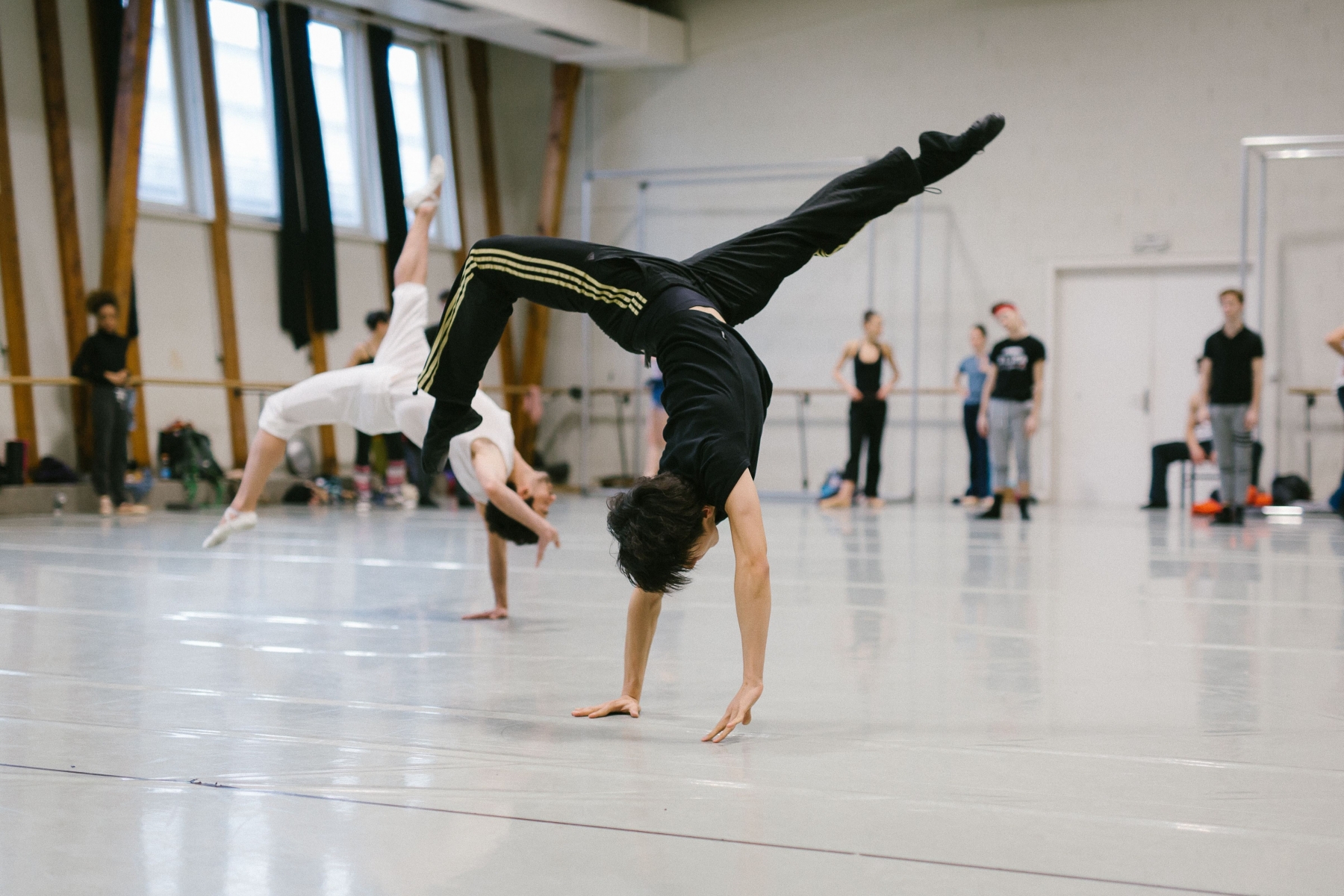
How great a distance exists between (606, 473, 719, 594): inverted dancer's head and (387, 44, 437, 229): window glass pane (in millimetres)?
10649

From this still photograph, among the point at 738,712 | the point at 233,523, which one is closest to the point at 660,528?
the point at 738,712

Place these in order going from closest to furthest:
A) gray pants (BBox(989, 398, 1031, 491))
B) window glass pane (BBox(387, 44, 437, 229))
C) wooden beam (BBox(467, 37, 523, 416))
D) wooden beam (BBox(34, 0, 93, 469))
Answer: gray pants (BBox(989, 398, 1031, 491)) → wooden beam (BBox(34, 0, 93, 469)) → window glass pane (BBox(387, 44, 437, 229)) → wooden beam (BBox(467, 37, 523, 416))

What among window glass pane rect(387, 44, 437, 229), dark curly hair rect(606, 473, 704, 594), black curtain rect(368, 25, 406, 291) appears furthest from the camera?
window glass pane rect(387, 44, 437, 229)

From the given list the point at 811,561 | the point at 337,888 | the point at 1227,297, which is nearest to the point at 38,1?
the point at 811,561

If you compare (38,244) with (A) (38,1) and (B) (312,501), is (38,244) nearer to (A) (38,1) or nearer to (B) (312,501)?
(A) (38,1)

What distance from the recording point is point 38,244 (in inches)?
371

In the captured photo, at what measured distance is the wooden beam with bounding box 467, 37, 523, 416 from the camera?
13578 millimetres

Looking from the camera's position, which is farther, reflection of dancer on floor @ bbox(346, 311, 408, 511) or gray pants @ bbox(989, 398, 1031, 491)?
reflection of dancer on floor @ bbox(346, 311, 408, 511)

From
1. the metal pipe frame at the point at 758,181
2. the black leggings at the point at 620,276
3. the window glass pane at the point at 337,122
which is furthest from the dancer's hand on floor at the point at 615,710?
the window glass pane at the point at 337,122

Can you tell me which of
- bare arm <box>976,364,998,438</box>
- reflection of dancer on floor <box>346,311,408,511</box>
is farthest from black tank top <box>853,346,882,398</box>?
reflection of dancer on floor <box>346,311,408,511</box>

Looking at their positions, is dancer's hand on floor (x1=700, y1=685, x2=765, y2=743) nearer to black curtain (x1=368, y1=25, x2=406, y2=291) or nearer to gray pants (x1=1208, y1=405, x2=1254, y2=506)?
gray pants (x1=1208, y1=405, x2=1254, y2=506)

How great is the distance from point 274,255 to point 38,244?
2.24 metres

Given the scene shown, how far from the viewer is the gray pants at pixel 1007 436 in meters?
9.27

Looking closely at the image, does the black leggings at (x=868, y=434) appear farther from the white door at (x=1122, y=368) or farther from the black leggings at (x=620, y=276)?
the black leggings at (x=620, y=276)
